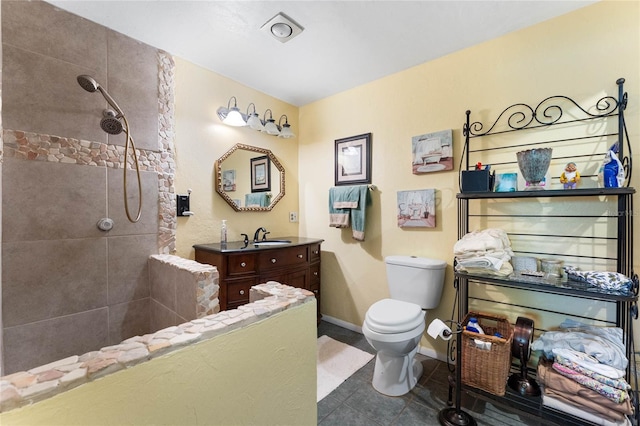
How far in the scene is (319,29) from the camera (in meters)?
1.80

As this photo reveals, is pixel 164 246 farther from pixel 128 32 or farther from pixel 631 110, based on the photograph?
pixel 631 110

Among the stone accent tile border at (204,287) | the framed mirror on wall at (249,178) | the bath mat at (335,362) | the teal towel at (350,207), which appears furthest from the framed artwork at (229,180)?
the bath mat at (335,362)

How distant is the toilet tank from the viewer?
203cm

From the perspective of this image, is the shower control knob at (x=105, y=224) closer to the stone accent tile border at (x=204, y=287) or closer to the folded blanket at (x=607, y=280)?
the stone accent tile border at (x=204, y=287)

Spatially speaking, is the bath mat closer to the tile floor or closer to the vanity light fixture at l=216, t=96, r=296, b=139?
the tile floor

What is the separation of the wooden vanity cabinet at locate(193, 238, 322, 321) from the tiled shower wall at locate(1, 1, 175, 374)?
1.44 ft

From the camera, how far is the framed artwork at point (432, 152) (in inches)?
81.8

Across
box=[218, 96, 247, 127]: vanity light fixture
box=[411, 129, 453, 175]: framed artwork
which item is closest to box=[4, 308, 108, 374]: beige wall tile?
box=[218, 96, 247, 127]: vanity light fixture

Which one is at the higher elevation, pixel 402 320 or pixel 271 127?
pixel 271 127

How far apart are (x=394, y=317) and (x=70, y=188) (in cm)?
216

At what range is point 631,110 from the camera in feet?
4.96

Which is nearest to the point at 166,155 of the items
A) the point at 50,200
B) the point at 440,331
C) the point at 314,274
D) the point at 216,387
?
the point at 50,200

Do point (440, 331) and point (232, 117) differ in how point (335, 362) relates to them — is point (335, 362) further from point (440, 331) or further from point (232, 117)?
point (232, 117)

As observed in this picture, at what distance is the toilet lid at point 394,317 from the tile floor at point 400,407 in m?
0.46
